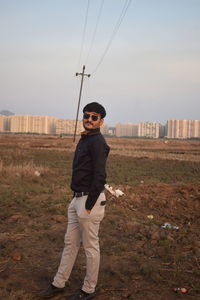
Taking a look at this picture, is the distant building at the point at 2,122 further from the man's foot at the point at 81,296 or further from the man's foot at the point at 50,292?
the man's foot at the point at 81,296

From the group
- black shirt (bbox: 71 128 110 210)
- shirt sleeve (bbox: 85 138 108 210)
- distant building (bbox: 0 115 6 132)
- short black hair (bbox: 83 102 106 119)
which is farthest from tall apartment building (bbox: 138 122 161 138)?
shirt sleeve (bbox: 85 138 108 210)

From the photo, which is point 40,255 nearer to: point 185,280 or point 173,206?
point 185,280

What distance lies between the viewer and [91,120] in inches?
129

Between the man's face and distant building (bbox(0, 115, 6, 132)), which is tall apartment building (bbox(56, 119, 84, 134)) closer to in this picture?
distant building (bbox(0, 115, 6, 132))

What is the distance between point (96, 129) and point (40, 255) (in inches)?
97.3

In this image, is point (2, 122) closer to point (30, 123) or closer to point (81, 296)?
point (30, 123)

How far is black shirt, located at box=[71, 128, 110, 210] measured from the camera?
3061mm

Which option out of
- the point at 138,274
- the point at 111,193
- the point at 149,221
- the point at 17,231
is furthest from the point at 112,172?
the point at 138,274

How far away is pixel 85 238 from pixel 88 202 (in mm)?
405

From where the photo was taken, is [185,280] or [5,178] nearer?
[185,280]

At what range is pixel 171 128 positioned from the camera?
132 meters

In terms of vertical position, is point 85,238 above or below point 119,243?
above

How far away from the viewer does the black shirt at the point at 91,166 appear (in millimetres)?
3061

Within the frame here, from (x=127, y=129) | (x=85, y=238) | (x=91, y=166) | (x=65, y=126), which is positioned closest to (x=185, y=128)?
(x=127, y=129)
